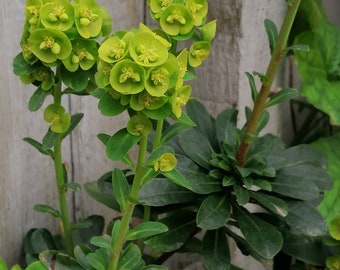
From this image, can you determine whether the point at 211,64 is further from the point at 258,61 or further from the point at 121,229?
the point at 121,229

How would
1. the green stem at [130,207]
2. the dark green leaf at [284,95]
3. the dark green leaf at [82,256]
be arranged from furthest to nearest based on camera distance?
1. the dark green leaf at [284,95]
2. the dark green leaf at [82,256]
3. the green stem at [130,207]

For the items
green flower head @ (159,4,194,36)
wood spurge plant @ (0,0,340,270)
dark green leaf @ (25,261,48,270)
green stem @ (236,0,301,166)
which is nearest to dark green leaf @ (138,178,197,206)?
wood spurge plant @ (0,0,340,270)

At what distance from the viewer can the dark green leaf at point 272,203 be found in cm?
102

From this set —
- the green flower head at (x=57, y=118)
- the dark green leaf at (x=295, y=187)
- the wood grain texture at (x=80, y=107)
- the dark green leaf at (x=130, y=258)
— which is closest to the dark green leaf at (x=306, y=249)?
the dark green leaf at (x=295, y=187)

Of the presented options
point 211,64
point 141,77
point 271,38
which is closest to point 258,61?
point 211,64

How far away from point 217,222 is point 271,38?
12.1 inches

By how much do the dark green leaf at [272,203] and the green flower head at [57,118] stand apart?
327 mm

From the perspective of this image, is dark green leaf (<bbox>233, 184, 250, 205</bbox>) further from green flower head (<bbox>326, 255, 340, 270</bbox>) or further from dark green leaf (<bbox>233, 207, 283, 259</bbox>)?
green flower head (<bbox>326, 255, 340, 270</bbox>)

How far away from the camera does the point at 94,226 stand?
1.19m

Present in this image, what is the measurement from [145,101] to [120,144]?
0.26ft

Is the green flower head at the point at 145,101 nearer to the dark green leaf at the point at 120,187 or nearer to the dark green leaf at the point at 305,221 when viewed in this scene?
the dark green leaf at the point at 120,187

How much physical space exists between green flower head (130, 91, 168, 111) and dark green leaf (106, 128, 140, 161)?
0.06 metres

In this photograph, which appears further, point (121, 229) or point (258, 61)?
point (258, 61)

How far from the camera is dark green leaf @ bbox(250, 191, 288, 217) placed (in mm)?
1024
